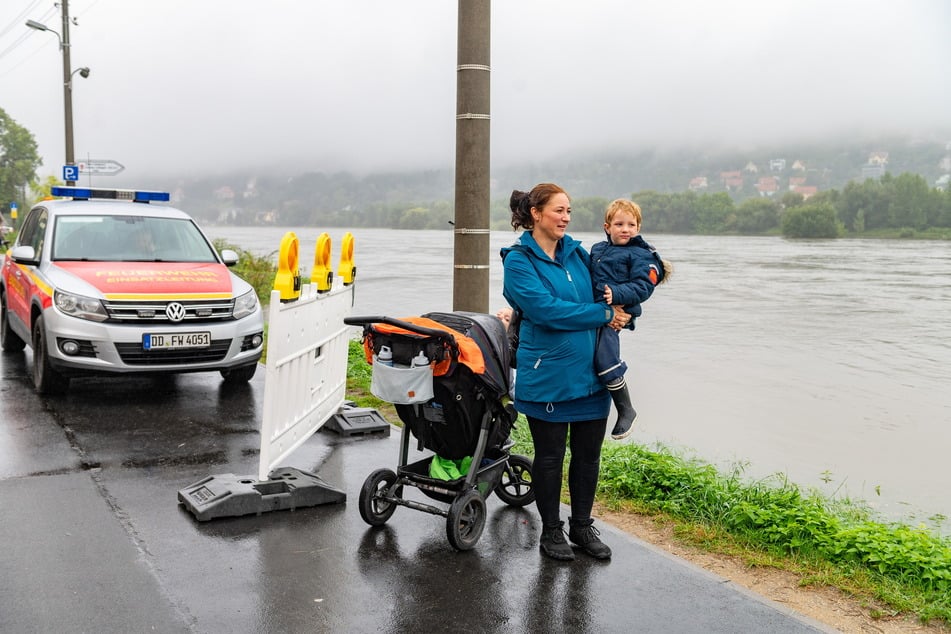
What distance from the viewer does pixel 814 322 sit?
25062mm

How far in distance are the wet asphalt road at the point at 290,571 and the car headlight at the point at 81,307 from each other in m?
1.74

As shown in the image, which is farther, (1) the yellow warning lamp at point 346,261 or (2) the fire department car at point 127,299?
(2) the fire department car at point 127,299

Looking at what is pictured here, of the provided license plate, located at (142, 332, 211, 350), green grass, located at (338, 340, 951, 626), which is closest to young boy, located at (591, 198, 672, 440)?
green grass, located at (338, 340, 951, 626)

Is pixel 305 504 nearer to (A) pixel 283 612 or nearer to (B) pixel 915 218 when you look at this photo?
(A) pixel 283 612

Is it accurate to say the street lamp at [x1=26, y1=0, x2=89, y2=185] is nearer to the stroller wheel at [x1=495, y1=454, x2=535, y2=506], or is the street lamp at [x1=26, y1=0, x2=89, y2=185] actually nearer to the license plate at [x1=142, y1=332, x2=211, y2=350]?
the license plate at [x1=142, y1=332, x2=211, y2=350]

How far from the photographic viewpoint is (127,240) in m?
8.94

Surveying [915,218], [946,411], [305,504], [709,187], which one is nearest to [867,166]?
[709,187]

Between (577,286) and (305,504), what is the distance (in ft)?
6.66

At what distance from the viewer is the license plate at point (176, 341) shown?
764 cm

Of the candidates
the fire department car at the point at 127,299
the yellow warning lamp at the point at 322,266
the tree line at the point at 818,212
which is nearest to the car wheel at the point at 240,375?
the fire department car at the point at 127,299

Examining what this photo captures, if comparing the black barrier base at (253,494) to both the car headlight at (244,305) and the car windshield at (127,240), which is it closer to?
the car headlight at (244,305)

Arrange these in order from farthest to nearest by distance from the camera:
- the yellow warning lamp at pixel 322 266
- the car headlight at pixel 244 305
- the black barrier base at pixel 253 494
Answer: the car headlight at pixel 244 305 < the yellow warning lamp at pixel 322 266 < the black barrier base at pixel 253 494

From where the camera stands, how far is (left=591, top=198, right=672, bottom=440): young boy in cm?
432

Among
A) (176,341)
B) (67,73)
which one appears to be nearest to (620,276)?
(176,341)
